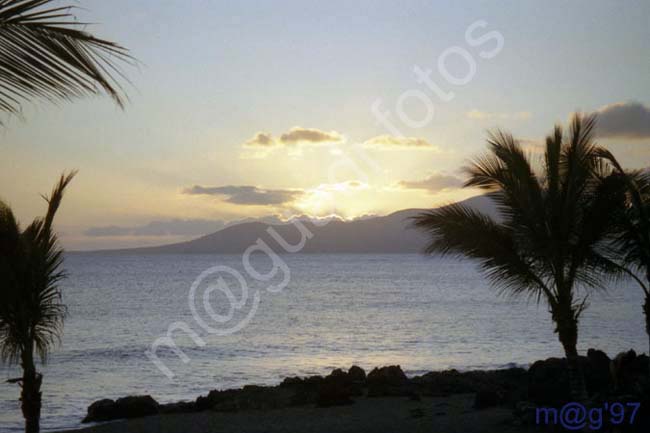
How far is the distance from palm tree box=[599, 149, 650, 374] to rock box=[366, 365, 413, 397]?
25.5 feet

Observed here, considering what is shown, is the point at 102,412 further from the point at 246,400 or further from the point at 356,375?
the point at 356,375

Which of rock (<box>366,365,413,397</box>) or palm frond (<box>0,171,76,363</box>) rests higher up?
palm frond (<box>0,171,76,363</box>)

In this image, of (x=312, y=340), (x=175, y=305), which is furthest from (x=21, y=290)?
(x=175, y=305)

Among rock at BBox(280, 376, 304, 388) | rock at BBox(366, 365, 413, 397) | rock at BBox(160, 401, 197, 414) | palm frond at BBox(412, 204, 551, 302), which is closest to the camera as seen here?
palm frond at BBox(412, 204, 551, 302)

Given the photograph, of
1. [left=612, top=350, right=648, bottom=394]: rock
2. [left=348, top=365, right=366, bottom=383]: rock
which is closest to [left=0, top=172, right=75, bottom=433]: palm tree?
[left=612, top=350, right=648, bottom=394]: rock

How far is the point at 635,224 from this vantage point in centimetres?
1391

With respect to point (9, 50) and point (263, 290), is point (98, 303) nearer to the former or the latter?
point (263, 290)

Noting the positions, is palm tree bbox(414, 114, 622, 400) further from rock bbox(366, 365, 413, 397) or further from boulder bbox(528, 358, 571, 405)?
rock bbox(366, 365, 413, 397)

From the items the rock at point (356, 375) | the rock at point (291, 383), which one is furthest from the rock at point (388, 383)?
the rock at point (291, 383)

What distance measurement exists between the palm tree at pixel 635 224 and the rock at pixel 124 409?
1269cm

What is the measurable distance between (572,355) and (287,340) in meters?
32.3

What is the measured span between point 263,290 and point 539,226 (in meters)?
87.6

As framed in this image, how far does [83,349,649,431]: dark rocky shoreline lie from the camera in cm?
1514

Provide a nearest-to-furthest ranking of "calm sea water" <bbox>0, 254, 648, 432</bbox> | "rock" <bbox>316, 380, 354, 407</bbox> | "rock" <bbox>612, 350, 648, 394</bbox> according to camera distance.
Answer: "rock" <bbox>612, 350, 648, 394</bbox>
"rock" <bbox>316, 380, 354, 407</bbox>
"calm sea water" <bbox>0, 254, 648, 432</bbox>
